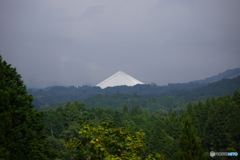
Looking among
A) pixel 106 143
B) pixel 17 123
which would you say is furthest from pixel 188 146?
pixel 17 123

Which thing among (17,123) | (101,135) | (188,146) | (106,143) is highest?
(17,123)

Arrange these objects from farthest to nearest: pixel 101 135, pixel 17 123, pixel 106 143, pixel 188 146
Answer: pixel 188 146 → pixel 17 123 → pixel 106 143 → pixel 101 135

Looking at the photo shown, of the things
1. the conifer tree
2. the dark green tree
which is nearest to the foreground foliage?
the dark green tree

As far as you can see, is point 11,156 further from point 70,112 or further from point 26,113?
point 70,112

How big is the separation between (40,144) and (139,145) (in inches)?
257

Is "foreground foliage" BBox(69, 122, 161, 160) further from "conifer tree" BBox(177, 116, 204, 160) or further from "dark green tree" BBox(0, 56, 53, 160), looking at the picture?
"conifer tree" BBox(177, 116, 204, 160)

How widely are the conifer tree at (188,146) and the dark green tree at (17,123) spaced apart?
26.9 feet

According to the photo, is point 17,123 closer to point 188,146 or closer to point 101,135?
point 101,135

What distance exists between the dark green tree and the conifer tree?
26.9 feet

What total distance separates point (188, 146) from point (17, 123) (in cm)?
1063

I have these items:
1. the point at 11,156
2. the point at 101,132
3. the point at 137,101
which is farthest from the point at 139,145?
the point at 137,101

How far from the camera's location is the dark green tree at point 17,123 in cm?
1156

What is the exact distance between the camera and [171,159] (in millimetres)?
27078

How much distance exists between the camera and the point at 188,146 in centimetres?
1703
